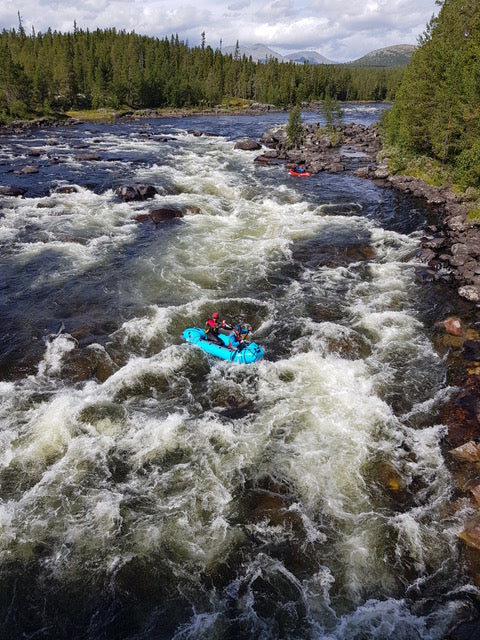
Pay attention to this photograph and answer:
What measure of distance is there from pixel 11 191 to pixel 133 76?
86.1 metres

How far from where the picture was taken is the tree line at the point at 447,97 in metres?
33.6

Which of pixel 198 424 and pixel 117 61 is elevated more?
pixel 117 61

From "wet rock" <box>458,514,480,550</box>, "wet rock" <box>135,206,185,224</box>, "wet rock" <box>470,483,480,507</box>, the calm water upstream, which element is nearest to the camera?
the calm water upstream

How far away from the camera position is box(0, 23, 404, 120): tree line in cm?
8675

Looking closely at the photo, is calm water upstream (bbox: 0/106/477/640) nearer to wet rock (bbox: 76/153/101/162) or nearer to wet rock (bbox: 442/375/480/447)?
wet rock (bbox: 442/375/480/447)

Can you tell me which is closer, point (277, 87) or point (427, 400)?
point (427, 400)

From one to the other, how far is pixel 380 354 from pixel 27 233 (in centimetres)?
2402

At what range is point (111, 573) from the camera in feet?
33.1

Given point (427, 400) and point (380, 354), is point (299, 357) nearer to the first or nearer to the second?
point (380, 354)

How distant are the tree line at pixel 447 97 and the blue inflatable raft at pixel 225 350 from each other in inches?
1012

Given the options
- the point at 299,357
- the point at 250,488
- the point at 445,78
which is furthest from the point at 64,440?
the point at 445,78

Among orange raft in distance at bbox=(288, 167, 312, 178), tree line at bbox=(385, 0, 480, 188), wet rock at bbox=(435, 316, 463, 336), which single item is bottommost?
wet rock at bbox=(435, 316, 463, 336)

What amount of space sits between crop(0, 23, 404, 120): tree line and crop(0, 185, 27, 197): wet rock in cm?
5330

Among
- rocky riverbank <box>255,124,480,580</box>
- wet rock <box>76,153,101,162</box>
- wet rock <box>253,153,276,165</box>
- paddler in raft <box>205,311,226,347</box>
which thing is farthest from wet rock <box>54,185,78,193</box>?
paddler in raft <box>205,311,226,347</box>
